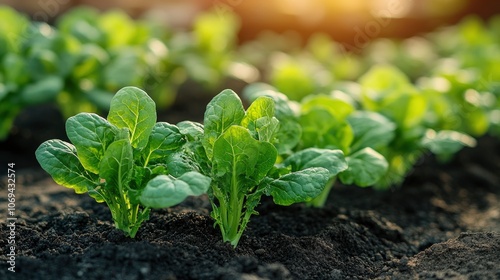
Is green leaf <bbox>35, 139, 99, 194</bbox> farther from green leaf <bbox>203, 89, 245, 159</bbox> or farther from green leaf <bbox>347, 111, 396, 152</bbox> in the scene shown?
green leaf <bbox>347, 111, 396, 152</bbox>

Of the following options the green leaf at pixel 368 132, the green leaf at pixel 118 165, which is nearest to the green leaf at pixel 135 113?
the green leaf at pixel 118 165

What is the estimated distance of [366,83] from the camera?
4.19m

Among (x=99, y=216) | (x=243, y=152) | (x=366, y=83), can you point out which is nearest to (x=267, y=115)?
(x=243, y=152)

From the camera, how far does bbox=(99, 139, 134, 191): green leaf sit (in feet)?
7.36

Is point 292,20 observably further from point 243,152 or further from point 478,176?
point 243,152

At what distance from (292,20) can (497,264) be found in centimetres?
630

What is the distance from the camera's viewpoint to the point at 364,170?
110 inches

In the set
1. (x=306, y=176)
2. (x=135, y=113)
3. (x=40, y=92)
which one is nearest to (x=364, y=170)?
(x=306, y=176)

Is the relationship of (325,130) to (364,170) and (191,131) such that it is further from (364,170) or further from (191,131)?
(191,131)

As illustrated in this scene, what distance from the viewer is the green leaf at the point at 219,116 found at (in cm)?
236

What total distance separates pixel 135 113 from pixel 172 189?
1.40 feet

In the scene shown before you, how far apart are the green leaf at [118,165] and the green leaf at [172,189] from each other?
0.17 m

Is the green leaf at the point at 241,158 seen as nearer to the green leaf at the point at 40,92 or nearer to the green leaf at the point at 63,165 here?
the green leaf at the point at 63,165

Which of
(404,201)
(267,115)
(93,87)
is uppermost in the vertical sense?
(267,115)
